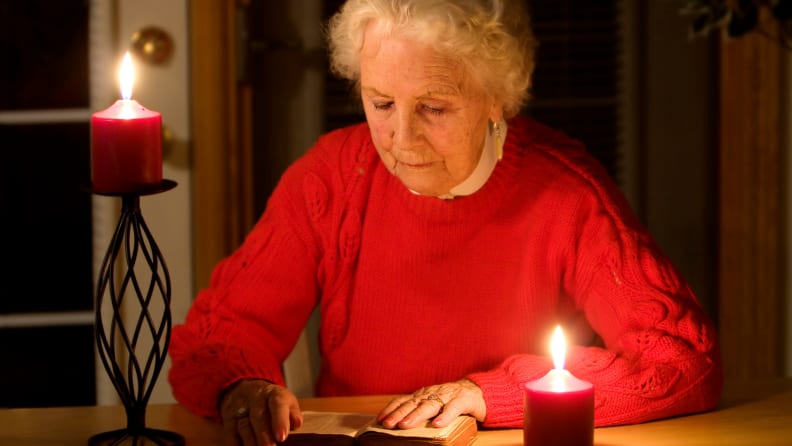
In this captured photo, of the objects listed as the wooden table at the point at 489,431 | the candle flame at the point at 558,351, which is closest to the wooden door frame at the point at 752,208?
the wooden table at the point at 489,431

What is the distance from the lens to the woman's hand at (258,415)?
1.43 meters

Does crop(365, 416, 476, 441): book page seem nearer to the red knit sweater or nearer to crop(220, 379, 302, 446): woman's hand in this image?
crop(220, 379, 302, 446): woman's hand

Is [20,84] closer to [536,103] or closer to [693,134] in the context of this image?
[536,103]

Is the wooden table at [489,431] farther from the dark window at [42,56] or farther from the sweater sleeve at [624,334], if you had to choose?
the dark window at [42,56]

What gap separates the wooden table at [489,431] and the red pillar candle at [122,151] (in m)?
0.35

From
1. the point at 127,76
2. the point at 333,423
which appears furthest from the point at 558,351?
the point at 127,76

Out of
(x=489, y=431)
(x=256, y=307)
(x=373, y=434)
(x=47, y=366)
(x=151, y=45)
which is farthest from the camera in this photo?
(x=47, y=366)

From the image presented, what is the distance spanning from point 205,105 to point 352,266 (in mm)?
915

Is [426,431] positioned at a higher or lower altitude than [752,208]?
lower

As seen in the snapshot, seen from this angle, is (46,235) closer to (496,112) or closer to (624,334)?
(496,112)

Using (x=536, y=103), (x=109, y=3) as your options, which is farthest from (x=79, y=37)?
(x=536, y=103)

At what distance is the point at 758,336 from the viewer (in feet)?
9.52

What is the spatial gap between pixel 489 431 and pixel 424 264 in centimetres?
43

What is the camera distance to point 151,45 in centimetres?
266
